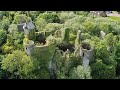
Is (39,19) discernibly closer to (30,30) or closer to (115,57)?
(30,30)

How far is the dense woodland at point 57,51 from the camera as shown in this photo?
22.9 feet

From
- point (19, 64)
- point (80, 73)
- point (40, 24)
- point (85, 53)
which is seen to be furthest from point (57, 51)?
point (40, 24)

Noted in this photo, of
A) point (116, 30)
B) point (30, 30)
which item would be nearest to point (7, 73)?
point (30, 30)

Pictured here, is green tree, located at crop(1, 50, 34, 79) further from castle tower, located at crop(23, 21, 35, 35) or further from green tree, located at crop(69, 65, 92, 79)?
green tree, located at crop(69, 65, 92, 79)

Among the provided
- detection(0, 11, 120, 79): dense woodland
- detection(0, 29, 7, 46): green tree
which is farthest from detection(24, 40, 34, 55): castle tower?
detection(0, 29, 7, 46): green tree

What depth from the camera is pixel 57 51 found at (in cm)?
730

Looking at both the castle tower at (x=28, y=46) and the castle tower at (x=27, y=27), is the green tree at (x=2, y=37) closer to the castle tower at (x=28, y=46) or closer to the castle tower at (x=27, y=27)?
the castle tower at (x=27, y=27)

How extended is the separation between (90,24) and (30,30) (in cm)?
207

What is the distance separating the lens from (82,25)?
9047 millimetres

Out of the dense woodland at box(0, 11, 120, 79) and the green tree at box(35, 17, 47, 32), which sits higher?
the green tree at box(35, 17, 47, 32)

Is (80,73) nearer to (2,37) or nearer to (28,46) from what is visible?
(28,46)

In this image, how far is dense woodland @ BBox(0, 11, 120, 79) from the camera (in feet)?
22.9

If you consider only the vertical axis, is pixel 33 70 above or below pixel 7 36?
below
